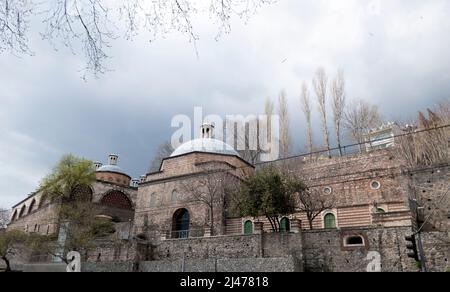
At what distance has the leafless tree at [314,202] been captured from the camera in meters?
19.7

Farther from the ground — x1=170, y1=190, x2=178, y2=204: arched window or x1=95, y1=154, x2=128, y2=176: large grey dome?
x1=95, y1=154, x2=128, y2=176: large grey dome

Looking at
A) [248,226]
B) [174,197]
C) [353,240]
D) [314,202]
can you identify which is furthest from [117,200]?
[353,240]

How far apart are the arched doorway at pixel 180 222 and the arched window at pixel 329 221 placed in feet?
32.8

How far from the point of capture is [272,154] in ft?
101

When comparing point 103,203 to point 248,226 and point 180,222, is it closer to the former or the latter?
point 180,222

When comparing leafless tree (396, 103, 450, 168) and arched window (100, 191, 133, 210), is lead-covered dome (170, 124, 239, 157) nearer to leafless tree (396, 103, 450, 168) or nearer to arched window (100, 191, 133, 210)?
arched window (100, 191, 133, 210)

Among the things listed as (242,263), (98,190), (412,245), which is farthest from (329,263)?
(98,190)

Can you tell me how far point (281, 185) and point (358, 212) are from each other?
20.4ft

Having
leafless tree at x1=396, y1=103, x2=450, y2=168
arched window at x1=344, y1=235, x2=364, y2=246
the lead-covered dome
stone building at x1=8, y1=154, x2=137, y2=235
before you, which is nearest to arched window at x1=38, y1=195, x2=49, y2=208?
stone building at x1=8, y1=154, x2=137, y2=235

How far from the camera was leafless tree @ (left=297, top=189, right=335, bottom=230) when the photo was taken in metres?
19.7

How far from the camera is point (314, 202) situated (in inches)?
838

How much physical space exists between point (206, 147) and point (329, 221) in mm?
12340

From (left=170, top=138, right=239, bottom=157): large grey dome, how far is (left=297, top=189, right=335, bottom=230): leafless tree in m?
8.73

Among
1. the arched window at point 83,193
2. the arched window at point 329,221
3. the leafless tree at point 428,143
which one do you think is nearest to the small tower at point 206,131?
the arched window at point 83,193
